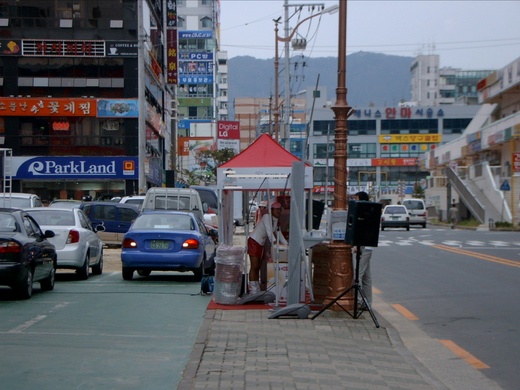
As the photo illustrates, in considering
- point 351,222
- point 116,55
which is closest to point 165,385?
point 351,222

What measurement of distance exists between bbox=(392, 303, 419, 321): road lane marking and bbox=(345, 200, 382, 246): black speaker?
2010 mm

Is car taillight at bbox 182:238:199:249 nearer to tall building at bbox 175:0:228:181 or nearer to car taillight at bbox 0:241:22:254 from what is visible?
car taillight at bbox 0:241:22:254

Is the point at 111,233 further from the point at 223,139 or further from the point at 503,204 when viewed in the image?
the point at 223,139

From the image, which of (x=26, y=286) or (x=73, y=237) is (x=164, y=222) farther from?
(x=26, y=286)

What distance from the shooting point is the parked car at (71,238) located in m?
18.3

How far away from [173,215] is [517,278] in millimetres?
7566

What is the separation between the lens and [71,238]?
18.4 meters

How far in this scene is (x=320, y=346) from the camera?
9.61 meters

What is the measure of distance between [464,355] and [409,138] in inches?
3885

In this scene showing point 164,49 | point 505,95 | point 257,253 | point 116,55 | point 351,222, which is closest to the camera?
point 351,222

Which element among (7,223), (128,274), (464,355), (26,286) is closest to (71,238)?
(128,274)

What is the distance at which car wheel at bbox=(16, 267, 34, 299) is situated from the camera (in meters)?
14.0

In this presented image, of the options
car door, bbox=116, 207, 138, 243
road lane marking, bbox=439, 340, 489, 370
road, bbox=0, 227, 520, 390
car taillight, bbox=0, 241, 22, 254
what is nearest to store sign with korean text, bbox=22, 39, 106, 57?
car door, bbox=116, 207, 138, 243

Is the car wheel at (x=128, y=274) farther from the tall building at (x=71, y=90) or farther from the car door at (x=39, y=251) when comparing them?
the tall building at (x=71, y=90)
